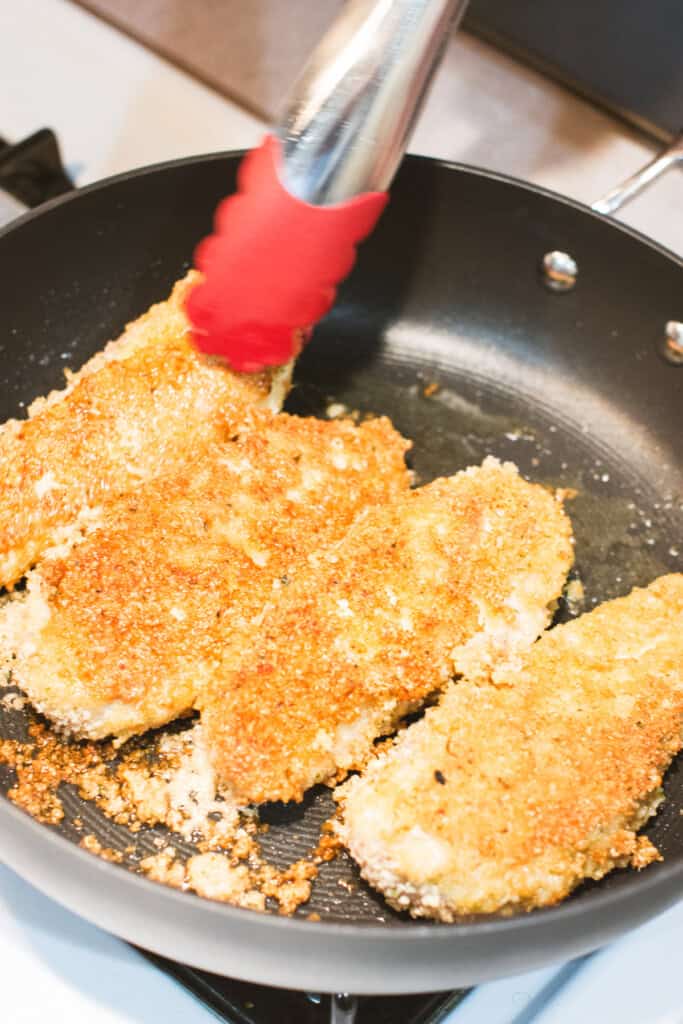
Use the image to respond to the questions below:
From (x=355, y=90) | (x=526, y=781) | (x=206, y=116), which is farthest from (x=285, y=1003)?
(x=206, y=116)

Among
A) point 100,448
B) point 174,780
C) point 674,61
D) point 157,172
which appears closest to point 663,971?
point 174,780

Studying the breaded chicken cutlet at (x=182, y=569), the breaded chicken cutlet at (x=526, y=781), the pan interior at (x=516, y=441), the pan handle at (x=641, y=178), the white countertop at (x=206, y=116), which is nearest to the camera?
the breaded chicken cutlet at (x=526, y=781)

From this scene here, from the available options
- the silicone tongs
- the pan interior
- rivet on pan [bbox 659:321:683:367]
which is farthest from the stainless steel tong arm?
rivet on pan [bbox 659:321:683:367]

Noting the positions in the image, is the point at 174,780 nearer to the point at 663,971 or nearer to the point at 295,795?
the point at 295,795

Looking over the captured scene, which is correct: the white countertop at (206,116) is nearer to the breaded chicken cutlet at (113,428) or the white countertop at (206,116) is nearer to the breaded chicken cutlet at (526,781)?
the breaded chicken cutlet at (113,428)

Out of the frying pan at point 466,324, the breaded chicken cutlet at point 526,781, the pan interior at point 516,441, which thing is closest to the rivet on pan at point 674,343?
the frying pan at point 466,324
